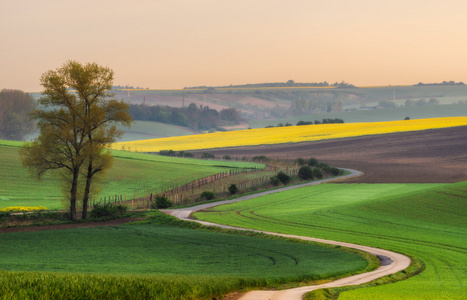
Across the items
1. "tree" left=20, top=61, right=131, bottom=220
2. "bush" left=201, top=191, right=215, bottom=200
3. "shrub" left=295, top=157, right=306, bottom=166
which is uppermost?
"tree" left=20, top=61, right=131, bottom=220

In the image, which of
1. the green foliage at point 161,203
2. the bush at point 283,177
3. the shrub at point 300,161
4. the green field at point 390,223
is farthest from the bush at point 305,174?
the green foliage at point 161,203

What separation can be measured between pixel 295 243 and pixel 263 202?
28569mm

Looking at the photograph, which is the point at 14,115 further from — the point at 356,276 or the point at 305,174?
the point at 356,276

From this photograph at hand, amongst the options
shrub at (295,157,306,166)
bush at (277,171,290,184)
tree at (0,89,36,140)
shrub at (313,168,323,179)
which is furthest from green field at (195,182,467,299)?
tree at (0,89,36,140)

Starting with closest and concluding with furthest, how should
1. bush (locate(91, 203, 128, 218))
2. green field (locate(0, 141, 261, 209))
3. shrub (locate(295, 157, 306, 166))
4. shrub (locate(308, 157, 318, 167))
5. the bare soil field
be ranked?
bush (locate(91, 203, 128, 218)), green field (locate(0, 141, 261, 209)), the bare soil field, shrub (locate(308, 157, 318, 167)), shrub (locate(295, 157, 306, 166))

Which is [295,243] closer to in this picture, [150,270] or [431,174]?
[150,270]

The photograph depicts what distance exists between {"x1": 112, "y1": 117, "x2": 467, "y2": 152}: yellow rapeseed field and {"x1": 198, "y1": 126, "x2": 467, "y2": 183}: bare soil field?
8625mm

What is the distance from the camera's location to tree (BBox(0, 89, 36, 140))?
158m

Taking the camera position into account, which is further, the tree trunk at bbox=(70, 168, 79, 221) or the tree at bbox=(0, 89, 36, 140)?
the tree at bbox=(0, 89, 36, 140)

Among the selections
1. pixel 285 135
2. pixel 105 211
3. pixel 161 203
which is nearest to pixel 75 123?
pixel 105 211

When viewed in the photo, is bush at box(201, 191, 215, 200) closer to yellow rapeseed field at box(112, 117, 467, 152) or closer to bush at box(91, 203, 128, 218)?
bush at box(91, 203, 128, 218)

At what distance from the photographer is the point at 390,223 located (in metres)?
48.2

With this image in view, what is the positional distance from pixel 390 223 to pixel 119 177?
47564 millimetres

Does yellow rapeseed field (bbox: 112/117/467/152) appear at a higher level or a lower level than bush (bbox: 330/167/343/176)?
higher
